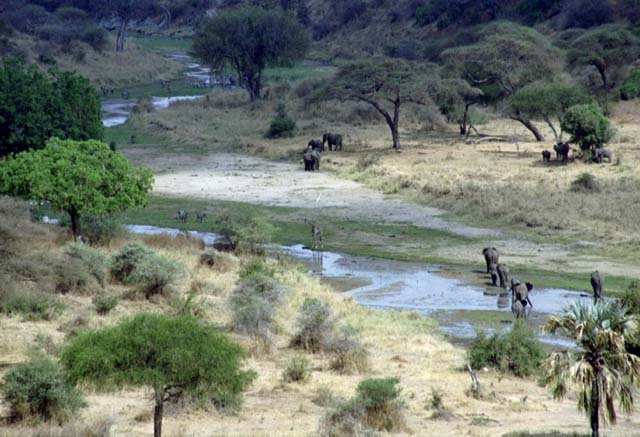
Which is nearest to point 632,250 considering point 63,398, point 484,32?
point 63,398

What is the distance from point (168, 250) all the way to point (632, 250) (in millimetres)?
13847

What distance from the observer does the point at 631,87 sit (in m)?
68.4

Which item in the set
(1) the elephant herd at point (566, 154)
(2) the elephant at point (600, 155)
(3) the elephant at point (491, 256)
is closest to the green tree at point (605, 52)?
(1) the elephant herd at point (566, 154)

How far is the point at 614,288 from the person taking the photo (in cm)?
3172

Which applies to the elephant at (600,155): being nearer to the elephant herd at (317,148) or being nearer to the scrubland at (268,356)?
the elephant herd at (317,148)

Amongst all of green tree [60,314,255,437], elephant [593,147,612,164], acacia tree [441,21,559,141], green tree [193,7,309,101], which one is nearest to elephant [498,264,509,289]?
green tree [60,314,255,437]

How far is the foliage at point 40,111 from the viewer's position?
42594 millimetres

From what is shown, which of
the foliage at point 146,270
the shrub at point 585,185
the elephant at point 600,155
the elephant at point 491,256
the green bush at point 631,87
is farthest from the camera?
the green bush at point 631,87

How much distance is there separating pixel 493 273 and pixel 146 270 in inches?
380

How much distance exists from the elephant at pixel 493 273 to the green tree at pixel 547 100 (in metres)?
26.7

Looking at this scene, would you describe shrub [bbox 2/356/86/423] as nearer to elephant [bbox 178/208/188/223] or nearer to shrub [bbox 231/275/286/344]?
shrub [bbox 231/275/286/344]

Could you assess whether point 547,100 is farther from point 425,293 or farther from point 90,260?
point 90,260

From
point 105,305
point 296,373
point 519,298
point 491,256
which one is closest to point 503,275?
point 491,256

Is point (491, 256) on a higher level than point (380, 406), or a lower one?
higher
